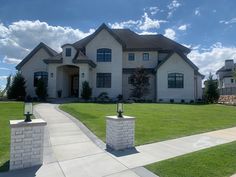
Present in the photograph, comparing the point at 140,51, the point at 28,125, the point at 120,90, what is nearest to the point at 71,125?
the point at 28,125

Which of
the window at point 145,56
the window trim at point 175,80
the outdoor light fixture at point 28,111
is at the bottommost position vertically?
the outdoor light fixture at point 28,111

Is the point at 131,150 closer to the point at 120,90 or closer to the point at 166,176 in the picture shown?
the point at 166,176

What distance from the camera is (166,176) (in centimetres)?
481

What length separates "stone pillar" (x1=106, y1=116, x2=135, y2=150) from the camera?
6.77 metres

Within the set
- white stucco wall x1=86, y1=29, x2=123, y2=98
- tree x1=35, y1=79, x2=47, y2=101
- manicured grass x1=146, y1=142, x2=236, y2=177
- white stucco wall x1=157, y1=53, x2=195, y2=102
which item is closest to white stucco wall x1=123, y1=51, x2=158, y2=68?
white stucco wall x1=86, y1=29, x2=123, y2=98

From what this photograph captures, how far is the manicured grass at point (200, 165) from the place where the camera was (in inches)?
195

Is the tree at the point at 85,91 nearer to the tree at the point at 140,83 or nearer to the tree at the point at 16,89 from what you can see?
the tree at the point at 140,83

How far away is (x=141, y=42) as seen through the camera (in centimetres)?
3266

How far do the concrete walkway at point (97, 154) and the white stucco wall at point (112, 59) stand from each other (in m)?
20.0

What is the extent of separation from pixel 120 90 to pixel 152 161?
2350 cm

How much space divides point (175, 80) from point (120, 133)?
2345cm

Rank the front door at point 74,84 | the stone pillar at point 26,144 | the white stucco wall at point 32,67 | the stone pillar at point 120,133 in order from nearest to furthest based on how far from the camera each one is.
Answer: the stone pillar at point 26,144
the stone pillar at point 120,133
the white stucco wall at point 32,67
the front door at point 74,84

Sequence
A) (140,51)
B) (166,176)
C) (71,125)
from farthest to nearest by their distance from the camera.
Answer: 1. (140,51)
2. (71,125)
3. (166,176)

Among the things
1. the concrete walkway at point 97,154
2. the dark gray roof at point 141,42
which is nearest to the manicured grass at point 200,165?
the concrete walkway at point 97,154
